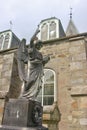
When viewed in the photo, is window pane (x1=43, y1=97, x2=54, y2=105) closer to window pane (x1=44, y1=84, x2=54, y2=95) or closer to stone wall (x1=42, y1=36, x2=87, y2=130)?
window pane (x1=44, y1=84, x2=54, y2=95)

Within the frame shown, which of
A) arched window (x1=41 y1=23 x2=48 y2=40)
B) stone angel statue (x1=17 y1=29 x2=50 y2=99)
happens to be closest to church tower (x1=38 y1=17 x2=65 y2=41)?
arched window (x1=41 y1=23 x2=48 y2=40)

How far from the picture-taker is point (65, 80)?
7527mm

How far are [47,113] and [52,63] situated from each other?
10.1 feet

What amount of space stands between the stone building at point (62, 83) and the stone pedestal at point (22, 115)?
5.62 feet

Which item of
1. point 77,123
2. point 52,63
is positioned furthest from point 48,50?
point 77,123

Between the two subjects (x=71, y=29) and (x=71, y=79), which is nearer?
(x=71, y=79)

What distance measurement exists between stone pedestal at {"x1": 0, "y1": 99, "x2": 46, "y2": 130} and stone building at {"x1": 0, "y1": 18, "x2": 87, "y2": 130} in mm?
1712

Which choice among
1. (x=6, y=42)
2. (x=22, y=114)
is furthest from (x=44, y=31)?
(x=22, y=114)

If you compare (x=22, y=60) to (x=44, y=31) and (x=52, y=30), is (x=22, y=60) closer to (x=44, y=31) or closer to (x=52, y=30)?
(x=44, y=31)

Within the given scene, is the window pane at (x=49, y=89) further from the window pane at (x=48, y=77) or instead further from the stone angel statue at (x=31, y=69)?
the stone angel statue at (x=31, y=69)

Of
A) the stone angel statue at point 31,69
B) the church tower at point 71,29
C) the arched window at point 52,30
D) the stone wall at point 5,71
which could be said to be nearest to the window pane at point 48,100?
the stone wall at point 5,71

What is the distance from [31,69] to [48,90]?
3954 mm

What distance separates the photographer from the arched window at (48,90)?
771cm

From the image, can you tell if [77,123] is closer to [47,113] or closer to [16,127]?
[47,113]
